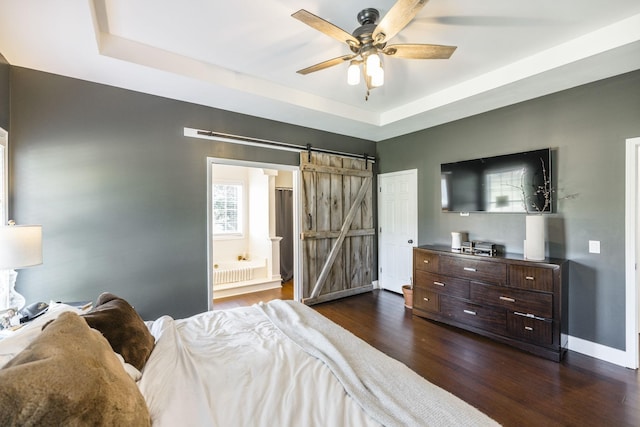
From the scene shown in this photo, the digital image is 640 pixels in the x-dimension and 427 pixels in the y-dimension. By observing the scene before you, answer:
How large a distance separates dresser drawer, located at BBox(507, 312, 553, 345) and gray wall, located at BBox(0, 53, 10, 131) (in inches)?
199

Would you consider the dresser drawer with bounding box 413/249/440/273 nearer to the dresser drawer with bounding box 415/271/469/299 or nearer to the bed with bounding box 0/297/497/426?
the dresser drawer with bounding box 415/271/469/299

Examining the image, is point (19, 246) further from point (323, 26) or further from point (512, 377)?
point (512, 377)

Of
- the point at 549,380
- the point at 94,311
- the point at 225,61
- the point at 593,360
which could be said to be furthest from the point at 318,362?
the point at 593,360

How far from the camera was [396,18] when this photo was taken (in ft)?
5.90

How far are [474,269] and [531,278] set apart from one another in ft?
1.79

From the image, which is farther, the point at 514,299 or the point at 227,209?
the point at 227,209

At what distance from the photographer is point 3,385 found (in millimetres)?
706

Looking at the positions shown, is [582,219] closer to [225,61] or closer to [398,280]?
[398,280]

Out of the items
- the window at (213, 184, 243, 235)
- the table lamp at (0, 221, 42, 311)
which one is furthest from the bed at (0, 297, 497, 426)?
the window at (213, 184, 243, 235)

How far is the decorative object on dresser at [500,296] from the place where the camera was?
2.70m

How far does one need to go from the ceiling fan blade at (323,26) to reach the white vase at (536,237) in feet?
8.18

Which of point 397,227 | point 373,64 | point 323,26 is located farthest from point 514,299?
point 323,26

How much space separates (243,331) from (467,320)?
8.90ft

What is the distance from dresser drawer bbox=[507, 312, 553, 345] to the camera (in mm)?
2697
